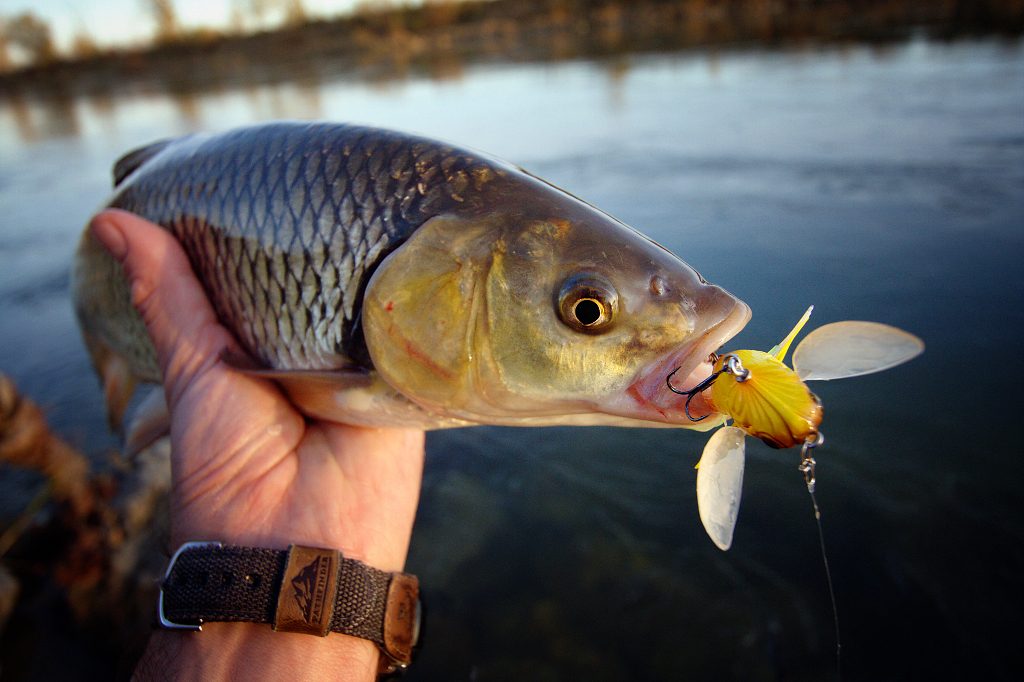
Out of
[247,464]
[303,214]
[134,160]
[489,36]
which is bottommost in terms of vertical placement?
[247,464]

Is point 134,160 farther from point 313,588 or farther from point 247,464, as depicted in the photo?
point 313,588

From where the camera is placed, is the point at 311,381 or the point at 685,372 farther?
the point at 311,381

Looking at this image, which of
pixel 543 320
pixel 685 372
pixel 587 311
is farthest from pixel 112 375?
pixel 685 372

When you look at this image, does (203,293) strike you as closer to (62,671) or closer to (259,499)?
(259,499)

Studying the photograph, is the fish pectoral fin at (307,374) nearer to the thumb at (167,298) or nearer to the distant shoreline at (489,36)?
the thumb at (167,298)

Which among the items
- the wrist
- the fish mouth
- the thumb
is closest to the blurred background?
the wrist

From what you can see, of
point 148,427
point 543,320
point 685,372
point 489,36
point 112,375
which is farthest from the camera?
point 489,36
